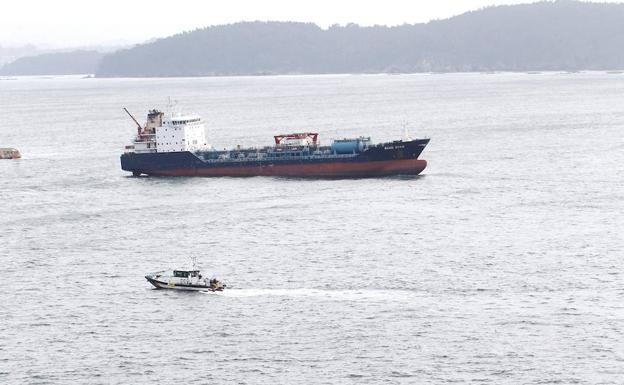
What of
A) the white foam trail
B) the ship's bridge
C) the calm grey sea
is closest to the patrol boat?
the calm grey sea

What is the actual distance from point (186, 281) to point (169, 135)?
6871 cm

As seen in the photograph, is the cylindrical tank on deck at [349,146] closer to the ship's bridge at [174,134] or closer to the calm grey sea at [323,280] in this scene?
the calm grey sea at [323,280]

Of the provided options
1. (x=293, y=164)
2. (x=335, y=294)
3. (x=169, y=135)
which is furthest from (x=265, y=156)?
(x=335, y=294)

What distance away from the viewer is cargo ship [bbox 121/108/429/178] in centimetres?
13425

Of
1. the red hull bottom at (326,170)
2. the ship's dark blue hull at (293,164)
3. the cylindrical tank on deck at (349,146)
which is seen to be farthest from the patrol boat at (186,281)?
the cylindrical tank on deck at (349,146)

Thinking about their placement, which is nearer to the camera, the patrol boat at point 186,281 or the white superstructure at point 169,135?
the patrol boat at point 186,281

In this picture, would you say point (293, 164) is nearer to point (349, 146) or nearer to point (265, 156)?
point (265, 156)

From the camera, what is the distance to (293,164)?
13788 centimetres

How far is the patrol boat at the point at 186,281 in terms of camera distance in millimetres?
77125

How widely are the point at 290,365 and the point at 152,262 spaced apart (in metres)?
28.4

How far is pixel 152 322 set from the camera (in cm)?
7038

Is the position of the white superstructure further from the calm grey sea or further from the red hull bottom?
the calm grey sea

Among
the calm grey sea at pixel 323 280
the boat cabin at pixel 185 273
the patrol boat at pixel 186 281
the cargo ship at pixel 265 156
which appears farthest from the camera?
the cargo ship at pixel 265 156

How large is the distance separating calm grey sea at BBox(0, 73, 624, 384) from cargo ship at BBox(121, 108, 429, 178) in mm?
3295
